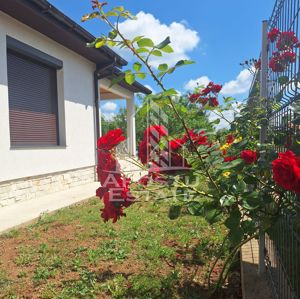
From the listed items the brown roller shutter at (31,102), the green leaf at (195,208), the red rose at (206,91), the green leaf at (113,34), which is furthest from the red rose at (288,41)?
the brown roller shutter at (31,102)

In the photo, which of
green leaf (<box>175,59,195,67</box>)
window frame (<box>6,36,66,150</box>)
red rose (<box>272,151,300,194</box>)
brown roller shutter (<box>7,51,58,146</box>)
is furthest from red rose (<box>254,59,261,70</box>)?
brown roller shutter (<box>7,51,58,146</box>)

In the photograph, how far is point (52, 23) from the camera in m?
5.88

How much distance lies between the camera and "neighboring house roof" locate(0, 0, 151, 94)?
5176 millimetres

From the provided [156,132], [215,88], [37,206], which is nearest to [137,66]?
[156,132]

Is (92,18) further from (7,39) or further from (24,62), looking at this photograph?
(24,62)

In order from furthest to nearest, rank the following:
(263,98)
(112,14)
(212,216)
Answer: (263,98)
(212,216)
(112,14)

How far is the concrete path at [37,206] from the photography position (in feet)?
14.6

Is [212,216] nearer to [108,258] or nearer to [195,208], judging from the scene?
[195,208]

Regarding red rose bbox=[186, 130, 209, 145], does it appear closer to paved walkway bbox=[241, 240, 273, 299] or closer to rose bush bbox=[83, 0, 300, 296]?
rose bush bbox=[83, 0, 300, 296]

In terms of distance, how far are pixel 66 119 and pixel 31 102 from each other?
3.39 ft

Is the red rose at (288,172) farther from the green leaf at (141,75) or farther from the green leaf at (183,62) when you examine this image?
the green leaf at (141,75)

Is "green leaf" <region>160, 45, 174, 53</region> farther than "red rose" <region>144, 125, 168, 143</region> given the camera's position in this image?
No

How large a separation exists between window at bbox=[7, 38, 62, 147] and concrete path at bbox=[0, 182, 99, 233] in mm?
1059

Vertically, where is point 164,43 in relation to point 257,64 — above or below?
below
